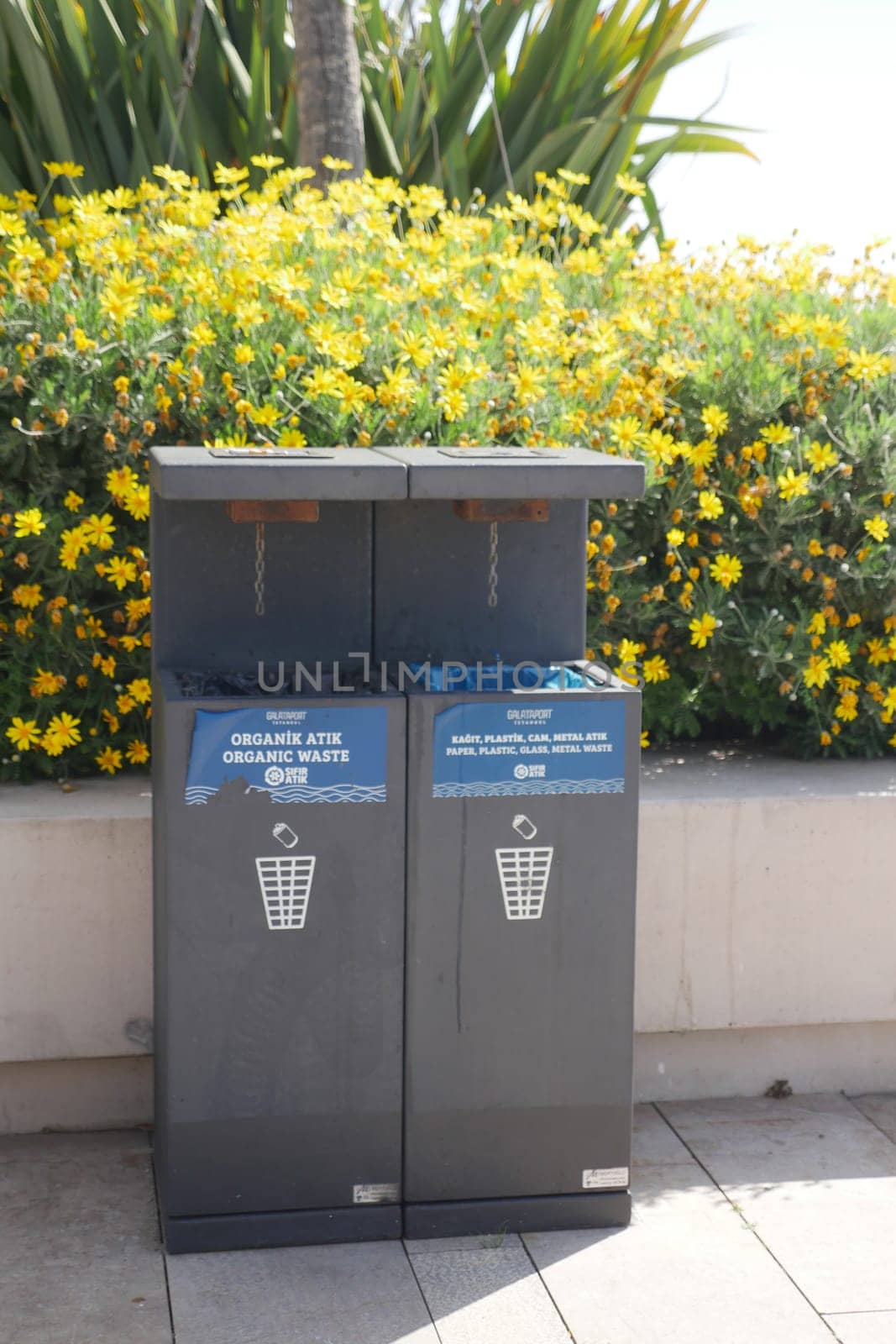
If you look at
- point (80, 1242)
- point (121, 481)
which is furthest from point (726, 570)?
point (80, 1242)

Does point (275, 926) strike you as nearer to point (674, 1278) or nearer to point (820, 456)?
point (674, 1278)

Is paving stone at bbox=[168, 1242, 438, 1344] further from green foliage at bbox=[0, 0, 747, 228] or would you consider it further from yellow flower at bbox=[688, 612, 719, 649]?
green foliage at bbox=[0, 0, 747, 228]

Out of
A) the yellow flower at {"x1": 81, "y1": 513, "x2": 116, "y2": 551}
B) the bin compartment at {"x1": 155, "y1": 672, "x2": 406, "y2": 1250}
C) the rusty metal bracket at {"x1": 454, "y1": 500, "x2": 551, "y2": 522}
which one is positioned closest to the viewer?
the bin compartment at {"x1": 155, "y1": 672, "x2": 406, "y2": 1250}

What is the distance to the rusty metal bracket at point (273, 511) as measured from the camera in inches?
124

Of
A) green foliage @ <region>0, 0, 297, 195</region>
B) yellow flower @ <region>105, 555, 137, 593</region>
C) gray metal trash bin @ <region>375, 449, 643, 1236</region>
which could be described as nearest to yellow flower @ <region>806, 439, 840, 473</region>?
gray metal trash bin @ <region>375, 449, 643, 1236</region>

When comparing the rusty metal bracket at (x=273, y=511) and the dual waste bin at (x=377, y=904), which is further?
the rusty metal bracket at (x=273, y=511)

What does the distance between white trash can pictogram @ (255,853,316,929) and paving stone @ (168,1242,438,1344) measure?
0.71 meters

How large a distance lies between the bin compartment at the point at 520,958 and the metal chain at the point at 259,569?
511mm

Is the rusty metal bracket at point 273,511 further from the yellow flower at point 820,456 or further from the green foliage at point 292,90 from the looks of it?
the green foliage at point 292,90

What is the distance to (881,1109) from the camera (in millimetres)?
4008

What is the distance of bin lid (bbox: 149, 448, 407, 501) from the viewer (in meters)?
2.91

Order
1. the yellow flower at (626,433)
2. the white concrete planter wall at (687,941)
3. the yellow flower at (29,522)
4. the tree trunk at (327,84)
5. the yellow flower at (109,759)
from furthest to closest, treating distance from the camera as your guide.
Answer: the tree trunk at (327,84) → the yellow flower at (626,433) → the yellow flower at (109,759) → the yellow flower at (29,522) → the white concrete planter wall at (687,941)

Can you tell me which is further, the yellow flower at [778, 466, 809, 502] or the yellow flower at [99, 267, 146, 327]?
the yellow flower at [778, 466, 809, 502]

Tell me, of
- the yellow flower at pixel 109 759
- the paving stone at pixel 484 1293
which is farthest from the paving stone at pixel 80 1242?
the yellow flower at pixel 109 759
